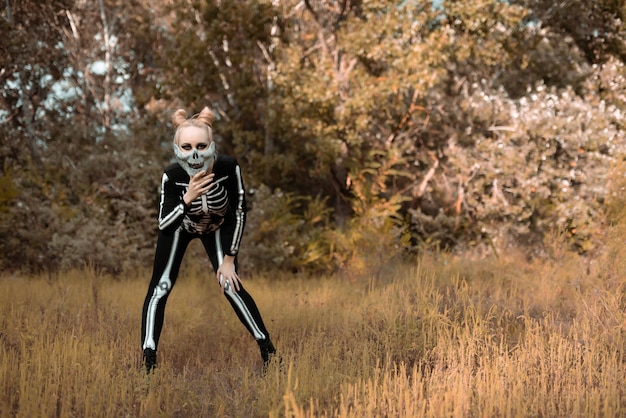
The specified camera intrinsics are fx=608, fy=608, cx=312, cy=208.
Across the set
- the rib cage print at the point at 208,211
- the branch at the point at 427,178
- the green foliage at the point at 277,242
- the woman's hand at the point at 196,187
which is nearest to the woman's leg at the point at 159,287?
the rib cage print at the point at 208,211

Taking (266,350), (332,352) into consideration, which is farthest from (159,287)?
(332,352)

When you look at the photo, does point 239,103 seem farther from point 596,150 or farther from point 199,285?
point 596,150

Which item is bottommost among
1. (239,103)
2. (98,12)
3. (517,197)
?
(517,197)

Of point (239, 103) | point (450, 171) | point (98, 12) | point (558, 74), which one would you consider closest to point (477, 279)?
point (450, 171)

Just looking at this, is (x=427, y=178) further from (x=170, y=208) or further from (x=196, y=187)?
(x=196, y=187)

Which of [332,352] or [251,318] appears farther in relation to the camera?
[332,352]

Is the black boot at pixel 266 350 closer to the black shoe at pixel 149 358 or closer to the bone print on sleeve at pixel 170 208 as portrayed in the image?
the black shoe at pixel 149 358

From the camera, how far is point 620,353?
471cm

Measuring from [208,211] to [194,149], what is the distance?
1.65 feet

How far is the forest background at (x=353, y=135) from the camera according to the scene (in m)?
9.81

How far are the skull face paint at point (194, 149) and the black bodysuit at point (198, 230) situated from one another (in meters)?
0.16

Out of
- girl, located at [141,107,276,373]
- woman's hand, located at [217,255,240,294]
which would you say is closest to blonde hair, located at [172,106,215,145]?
girl, located at [141,107,276,373]

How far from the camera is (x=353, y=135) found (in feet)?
34.4

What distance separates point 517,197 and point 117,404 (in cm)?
878
